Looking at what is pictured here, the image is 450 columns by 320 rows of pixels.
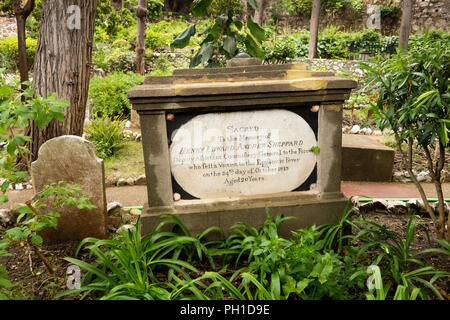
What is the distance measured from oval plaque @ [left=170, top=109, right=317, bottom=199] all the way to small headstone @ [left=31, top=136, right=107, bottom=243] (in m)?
0.76

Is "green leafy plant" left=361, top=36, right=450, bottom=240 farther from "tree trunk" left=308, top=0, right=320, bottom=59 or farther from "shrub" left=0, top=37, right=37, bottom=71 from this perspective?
"shrub" left=0, top=37, right=37, bottom=71

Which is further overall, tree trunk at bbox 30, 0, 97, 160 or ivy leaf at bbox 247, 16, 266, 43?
tree trunk at bbox 30, 0, 97, 160

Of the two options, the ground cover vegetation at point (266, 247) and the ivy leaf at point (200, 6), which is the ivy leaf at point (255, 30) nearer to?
the ground cover vegetation at point (266, 247)

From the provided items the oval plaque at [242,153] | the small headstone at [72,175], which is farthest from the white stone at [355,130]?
the small headstone at [72,175]

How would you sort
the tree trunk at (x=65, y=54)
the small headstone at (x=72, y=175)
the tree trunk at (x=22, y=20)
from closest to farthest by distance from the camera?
the small headstone at (x=72, y=175) < the tree trunk at (x=65, y=54) < the tree trunk at (x=22, y=20)

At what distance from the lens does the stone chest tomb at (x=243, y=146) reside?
2551mm

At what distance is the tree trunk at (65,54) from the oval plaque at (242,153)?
2201mm

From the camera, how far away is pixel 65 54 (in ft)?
13.0

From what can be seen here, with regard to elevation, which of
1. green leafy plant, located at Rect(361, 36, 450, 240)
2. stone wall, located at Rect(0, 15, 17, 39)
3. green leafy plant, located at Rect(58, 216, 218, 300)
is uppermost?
stone wall, located at Rect(0, 15, 17, 39)

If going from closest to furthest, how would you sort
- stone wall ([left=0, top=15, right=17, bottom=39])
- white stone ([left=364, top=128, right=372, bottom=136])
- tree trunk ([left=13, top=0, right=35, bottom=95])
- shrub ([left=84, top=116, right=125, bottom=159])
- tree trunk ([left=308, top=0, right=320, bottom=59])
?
tree trunk ([left=13, top=0, right=35, bottom=95]), shrub ([left=84, top=116, right=125, bottom=159]), white stone ([left=364, top=128, right=372, bottom=136]), tree trunk ([left=308, top=0, right=320, bottom=59]), stone wall ([left=0, top=15, right=17, bottom=39])

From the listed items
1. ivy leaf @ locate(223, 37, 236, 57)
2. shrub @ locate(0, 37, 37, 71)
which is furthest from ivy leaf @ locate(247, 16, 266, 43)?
shrub @ locate(0, 37, 37, 71)

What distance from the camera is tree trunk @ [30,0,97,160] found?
389cm
